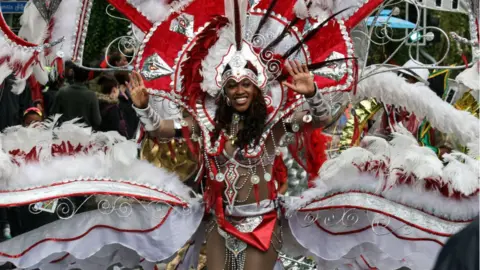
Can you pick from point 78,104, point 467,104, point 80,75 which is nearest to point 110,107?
point 80,75

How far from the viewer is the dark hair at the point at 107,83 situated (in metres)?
10.9

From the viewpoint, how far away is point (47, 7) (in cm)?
598

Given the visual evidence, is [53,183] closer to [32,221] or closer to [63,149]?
[63,149]

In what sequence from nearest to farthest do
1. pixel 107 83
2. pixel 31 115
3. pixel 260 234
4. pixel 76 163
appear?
pixel 260 234
pixel 76 163
pixel 31 115
pixel 107 83

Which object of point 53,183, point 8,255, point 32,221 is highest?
point 53,183

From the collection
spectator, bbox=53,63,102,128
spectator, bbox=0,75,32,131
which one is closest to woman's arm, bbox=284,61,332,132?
spectator, bbox=0,75,32,131

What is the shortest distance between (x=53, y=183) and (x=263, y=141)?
1154 millimetres

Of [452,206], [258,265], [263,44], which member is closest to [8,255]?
[258,265]

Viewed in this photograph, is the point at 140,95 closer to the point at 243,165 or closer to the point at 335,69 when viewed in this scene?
the point at 243,165

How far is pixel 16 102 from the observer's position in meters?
8.84

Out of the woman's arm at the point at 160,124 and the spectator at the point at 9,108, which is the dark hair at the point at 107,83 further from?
the woman's arm at the point at 160,124

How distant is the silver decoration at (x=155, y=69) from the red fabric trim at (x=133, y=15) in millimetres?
215

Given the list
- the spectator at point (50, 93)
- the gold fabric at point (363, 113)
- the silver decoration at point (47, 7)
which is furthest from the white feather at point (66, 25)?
the spectator at point (50, 93)

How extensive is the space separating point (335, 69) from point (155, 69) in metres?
0.97
